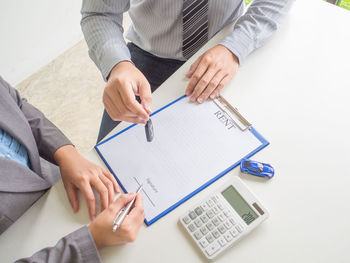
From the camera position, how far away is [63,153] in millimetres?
636

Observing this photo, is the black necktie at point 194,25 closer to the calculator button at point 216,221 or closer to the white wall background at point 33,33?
the calculator button at point 216,221

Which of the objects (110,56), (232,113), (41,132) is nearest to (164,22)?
(110,56)

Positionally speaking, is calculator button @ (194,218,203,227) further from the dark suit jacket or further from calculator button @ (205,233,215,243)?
the dark suit jacket

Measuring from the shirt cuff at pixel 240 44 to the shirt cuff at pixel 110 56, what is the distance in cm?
27

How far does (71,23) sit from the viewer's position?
1.62 metres

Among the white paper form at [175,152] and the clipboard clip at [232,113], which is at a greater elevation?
the clipboard clip at [232,113]

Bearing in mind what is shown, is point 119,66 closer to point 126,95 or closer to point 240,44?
point 126,95

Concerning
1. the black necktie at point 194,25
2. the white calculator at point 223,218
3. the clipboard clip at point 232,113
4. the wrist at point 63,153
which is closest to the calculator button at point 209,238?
the white calculator at point 223,218

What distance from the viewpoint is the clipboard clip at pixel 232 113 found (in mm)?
607

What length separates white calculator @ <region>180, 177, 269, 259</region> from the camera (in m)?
0.48

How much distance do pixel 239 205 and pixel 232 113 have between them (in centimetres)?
22

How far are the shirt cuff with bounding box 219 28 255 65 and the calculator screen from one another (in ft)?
1.14

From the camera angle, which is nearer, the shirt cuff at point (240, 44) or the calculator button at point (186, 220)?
the calculator button at point (186, 220)

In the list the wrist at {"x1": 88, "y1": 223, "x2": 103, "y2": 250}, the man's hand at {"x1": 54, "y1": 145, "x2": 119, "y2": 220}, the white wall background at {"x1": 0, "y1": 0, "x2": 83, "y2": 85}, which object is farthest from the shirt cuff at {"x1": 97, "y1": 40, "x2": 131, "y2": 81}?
the white wall background at {"x1": 0, "y1": 0, "x2": 83, "y2": 85}
